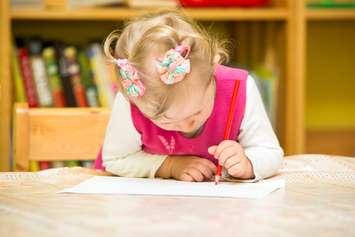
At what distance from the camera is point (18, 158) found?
1.26 meters

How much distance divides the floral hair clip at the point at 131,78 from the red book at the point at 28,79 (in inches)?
33.8

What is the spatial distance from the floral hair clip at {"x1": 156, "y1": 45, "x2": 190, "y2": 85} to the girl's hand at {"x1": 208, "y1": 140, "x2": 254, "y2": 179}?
122 millimetres

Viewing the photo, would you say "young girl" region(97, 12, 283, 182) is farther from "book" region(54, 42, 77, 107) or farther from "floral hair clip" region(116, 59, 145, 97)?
"book" region(54, 42, 77, 107)

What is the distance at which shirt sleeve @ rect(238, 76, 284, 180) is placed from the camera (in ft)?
3.49

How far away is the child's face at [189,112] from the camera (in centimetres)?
99

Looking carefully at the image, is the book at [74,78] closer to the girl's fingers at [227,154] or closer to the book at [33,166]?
the book at [33,166]

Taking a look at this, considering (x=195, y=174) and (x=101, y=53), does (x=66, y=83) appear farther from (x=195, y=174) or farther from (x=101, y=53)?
(x=195, y=174)

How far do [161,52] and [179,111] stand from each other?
0.09 m

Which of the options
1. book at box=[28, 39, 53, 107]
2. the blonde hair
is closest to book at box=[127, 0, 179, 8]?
book at box=[28, 39, 53, 107]

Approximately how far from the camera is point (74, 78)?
1.81m

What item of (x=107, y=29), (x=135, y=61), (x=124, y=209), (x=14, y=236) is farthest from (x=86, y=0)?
(x=14, y=236)

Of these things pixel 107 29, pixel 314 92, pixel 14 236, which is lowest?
pixel 14 236

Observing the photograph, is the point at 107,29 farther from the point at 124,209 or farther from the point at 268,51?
the point at 124,209

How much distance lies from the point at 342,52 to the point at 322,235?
1.73 m
